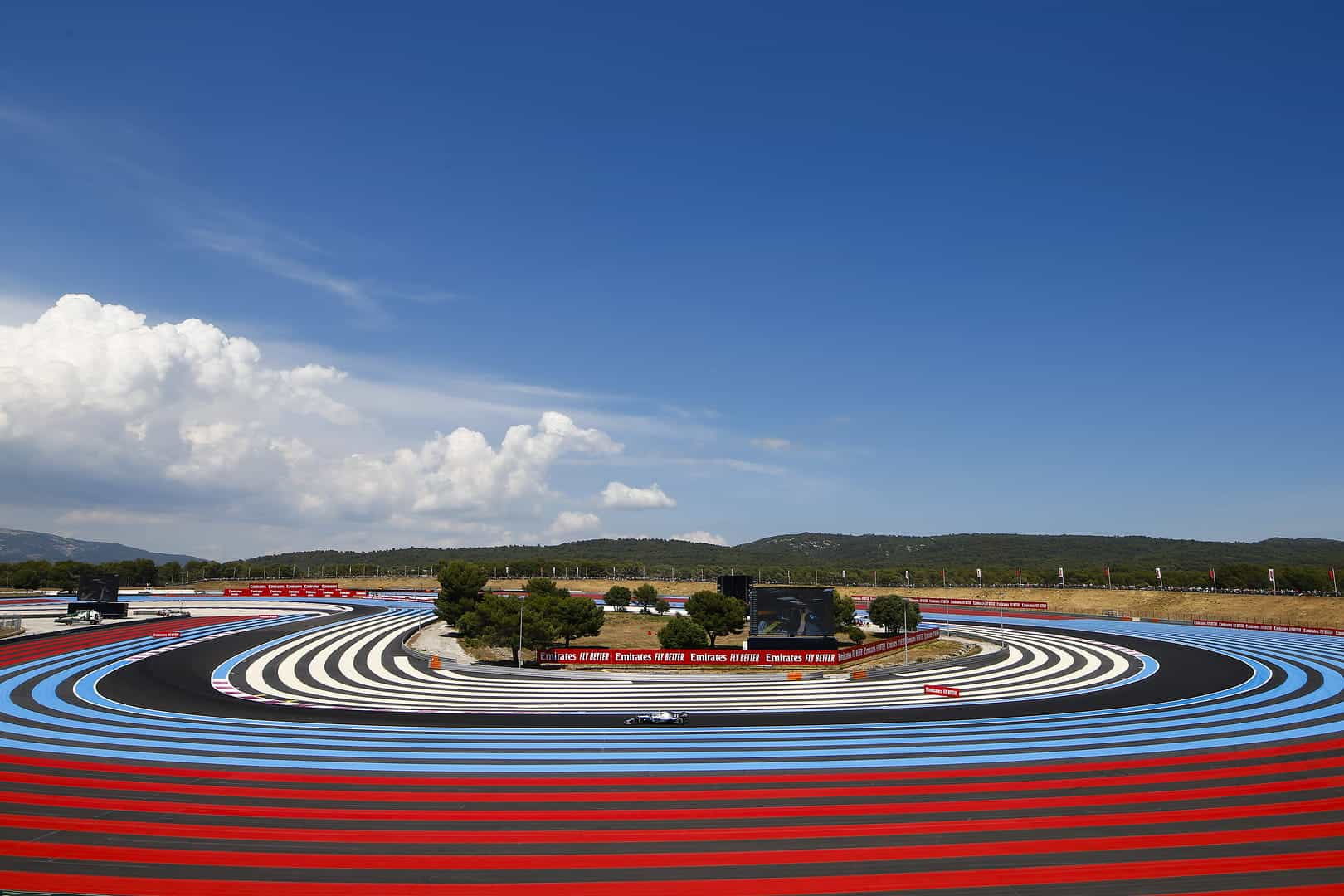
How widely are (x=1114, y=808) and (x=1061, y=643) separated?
56945 mm

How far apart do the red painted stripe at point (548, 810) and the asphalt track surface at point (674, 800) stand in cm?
11

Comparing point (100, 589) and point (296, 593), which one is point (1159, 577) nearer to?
point (296, 593)

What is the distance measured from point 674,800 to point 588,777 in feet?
13.4

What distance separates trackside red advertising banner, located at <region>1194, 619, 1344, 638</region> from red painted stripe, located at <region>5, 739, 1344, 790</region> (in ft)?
241

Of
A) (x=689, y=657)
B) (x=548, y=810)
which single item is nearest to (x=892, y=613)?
(x=689, y=657)

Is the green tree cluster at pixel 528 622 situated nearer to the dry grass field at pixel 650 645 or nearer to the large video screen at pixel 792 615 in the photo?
the dry grass field at pixel 650 645

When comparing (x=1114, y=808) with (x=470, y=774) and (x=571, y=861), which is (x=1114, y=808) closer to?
(x=571, y=861)

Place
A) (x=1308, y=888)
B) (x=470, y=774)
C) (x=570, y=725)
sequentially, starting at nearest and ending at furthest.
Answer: (x=1308, y=888)
(x=470, y=774)
(x=570, y=725)

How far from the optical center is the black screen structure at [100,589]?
306 ft

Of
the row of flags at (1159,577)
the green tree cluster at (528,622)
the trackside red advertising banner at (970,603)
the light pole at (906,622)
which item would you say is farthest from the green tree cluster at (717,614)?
the row of flags at (1159,577)

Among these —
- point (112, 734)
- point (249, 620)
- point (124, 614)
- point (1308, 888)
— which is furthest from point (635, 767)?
point (124, 614)

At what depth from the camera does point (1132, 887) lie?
2059 centimetres

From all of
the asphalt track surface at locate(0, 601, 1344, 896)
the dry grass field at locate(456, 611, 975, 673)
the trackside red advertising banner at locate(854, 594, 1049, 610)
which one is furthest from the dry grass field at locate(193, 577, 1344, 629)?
the asphalt track surface at locate(0, 601, 1344, 896)

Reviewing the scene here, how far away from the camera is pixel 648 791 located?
28.2 m
